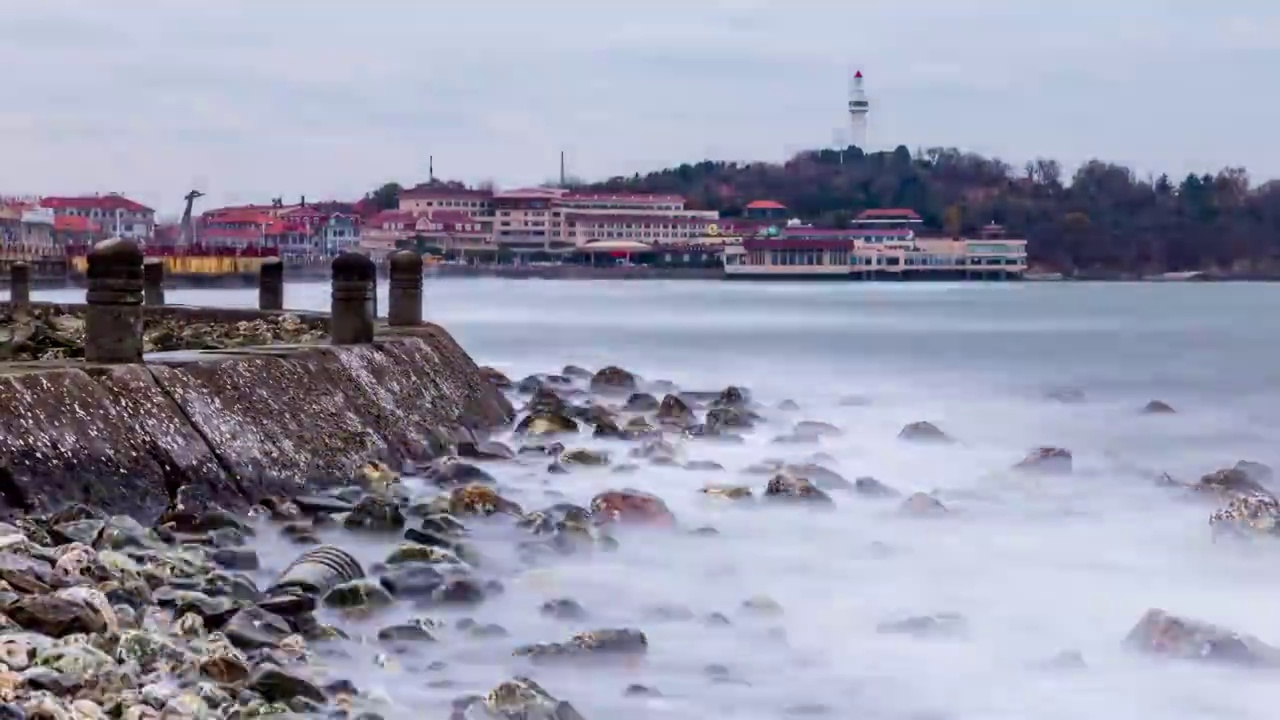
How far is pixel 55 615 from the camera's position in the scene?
455 centimetres

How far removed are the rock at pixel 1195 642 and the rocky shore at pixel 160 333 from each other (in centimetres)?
752

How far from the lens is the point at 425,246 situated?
150 meters

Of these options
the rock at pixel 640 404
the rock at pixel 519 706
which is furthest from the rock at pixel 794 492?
the rock at pixel 640 404

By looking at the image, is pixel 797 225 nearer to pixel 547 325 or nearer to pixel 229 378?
pixel 547 325

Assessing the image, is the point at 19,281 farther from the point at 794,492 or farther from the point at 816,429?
the point at 794,492

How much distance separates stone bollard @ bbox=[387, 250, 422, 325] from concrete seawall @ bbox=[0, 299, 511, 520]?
7.30 ft

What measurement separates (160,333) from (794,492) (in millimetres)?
6884

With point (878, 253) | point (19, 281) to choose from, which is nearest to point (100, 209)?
point (878, 253)

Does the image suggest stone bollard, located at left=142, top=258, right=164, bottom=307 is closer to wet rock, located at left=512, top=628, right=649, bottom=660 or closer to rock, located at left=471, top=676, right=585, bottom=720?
wet rock, located at left=512, top=628, right=649, bottom=660

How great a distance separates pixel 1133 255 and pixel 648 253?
4776cm

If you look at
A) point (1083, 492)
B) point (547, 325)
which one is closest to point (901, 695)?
point (1083, 492)

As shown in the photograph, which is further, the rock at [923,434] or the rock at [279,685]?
the rock at [923,434]

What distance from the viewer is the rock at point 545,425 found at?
12688 mm

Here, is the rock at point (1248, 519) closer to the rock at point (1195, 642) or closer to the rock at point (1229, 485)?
the rock at point (1229, 485)
